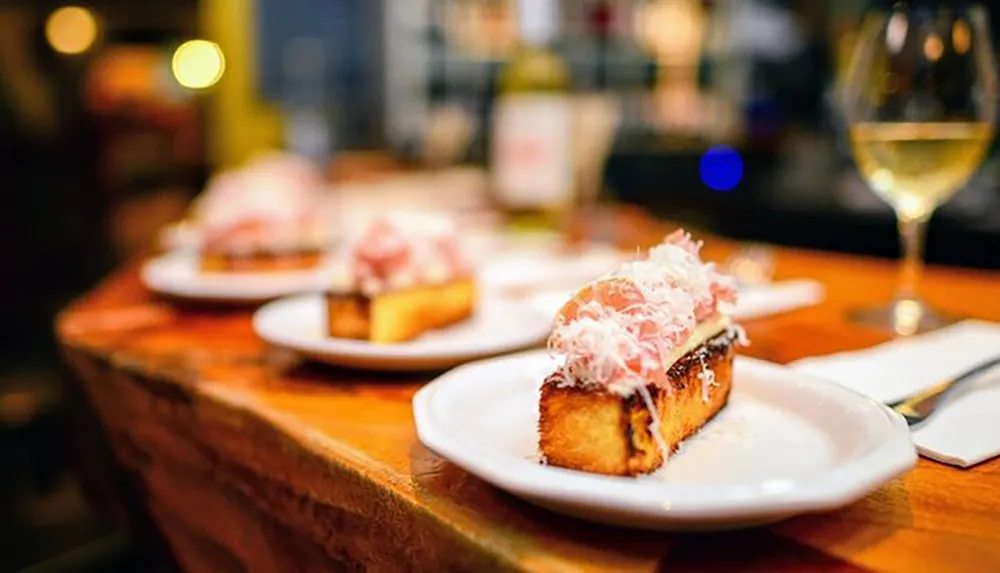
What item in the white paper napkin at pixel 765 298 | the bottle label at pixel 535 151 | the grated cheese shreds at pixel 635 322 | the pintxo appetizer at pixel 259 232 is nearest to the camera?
the grated cheese shreds at pixel 635 322

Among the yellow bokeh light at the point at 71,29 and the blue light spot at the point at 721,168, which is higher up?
the yellow bokeh light at the point at 71,29

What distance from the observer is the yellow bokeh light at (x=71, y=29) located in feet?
12.2

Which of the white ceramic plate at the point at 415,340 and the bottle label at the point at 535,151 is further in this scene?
the bottle label at the point at 535,151

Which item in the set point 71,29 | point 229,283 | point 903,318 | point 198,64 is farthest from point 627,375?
point 198,64

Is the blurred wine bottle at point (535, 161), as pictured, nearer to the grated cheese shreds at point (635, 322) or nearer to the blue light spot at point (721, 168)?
the grated cheese shreds at point (635, 322)

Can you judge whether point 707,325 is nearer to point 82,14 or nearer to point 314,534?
point 314,534

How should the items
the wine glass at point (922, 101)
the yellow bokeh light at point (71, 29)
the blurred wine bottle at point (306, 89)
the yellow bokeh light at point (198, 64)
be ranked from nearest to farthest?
the wine glass at point (922, 101)
the yellow bokeh light at point (71, 29)
the yellow bokeh light at point (198, 64)
the blurred wine bottle at point (306, 89)

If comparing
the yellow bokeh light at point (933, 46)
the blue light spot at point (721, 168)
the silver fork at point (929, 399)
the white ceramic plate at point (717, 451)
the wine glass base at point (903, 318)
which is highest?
the yellow bokeh light at point (933, 46)

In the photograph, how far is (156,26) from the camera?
4.26 metres

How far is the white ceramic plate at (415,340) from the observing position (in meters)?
0.99

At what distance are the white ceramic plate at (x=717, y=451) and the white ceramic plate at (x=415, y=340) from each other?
0.46ft

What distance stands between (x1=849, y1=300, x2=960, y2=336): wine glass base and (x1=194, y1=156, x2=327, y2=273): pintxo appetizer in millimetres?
880

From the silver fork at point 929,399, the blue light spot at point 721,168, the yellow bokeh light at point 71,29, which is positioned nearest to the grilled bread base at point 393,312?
the silver fork at point 929,399

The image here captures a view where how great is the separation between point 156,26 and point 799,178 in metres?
3.18
